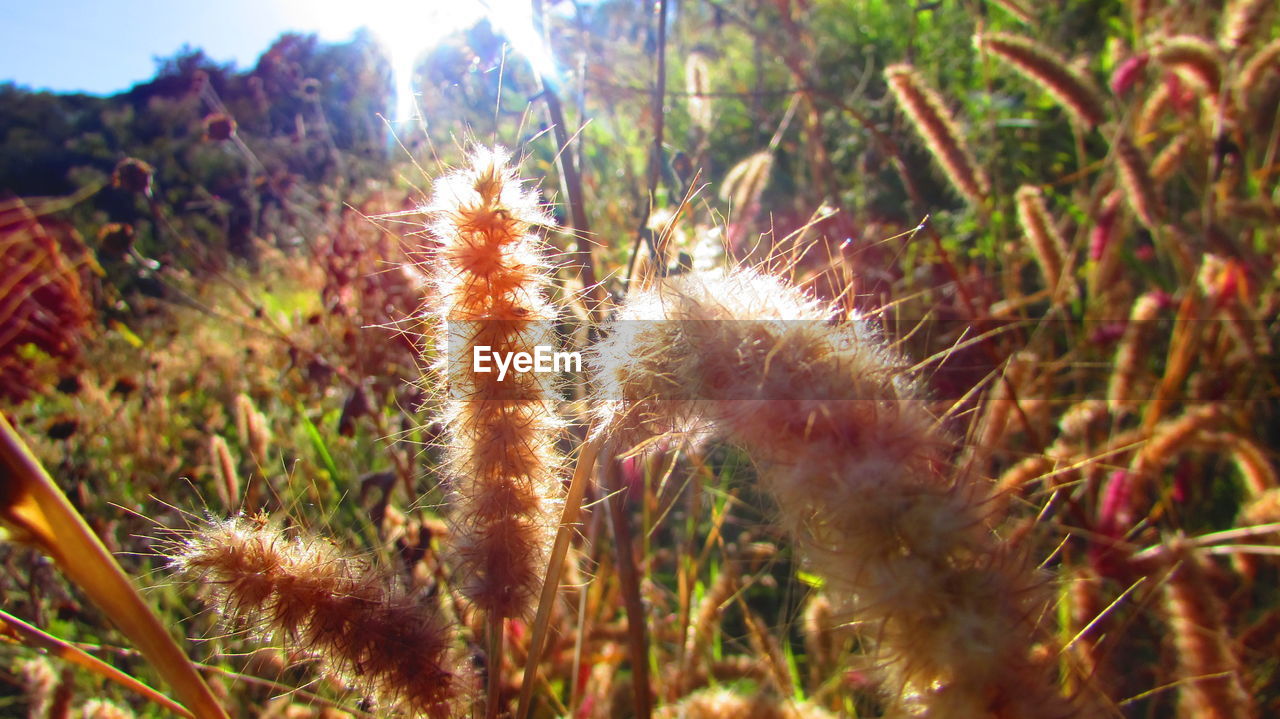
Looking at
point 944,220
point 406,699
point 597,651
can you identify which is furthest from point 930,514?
point 944,220

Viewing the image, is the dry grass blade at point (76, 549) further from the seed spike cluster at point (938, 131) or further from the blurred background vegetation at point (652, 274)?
the seed spike cluster at point (938, 131)

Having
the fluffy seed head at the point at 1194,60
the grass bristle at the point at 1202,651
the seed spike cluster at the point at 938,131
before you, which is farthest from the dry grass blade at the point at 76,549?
the fluffy seed head at the point at 1194,60

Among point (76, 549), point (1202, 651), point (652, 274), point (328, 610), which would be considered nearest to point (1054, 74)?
point (1202, 651)

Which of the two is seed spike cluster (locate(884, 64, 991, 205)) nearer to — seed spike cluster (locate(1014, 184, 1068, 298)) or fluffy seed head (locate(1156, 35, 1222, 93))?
seed spike cluster (locate(1014, 184, 1068, 298))

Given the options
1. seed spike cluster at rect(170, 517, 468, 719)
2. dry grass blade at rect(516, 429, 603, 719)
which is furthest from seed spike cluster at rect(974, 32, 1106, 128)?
seed spike cluster at rect(170, 517, 468, 719)

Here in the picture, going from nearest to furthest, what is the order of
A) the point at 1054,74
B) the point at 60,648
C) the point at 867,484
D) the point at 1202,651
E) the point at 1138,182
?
the point at 867,484 → the point at 60,648 → the point at 1202,651 → the point at 1138,182 → the point at 1054,74

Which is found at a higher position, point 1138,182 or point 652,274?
point 1138,182

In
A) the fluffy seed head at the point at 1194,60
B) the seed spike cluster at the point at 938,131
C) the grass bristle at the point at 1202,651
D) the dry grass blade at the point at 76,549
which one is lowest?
the grass bristle at the point at 1202,651

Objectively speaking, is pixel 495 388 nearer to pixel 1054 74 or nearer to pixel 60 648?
pixel 60 648
